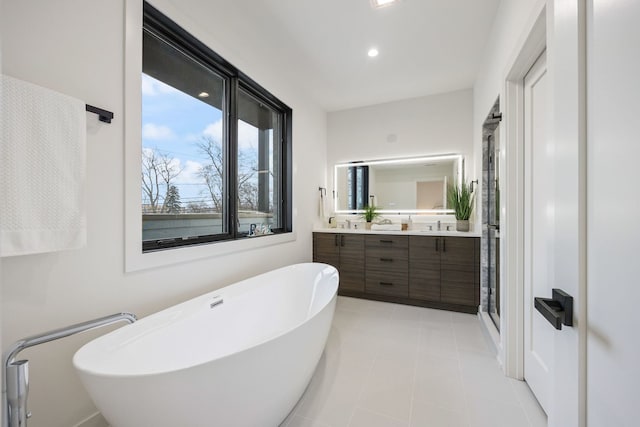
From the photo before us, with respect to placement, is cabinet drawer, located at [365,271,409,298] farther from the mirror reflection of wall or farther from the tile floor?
the mirror reflection of wall

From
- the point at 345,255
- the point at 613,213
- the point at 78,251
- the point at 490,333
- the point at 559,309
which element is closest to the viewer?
the point at 613,213

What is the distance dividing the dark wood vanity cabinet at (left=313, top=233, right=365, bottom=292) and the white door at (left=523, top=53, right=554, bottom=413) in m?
1.82

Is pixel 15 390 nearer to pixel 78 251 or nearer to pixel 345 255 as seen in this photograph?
pixel 78 251

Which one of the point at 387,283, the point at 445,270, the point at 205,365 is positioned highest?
the point at 205,365

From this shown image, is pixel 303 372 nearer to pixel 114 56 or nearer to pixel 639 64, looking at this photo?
pixel 639 64

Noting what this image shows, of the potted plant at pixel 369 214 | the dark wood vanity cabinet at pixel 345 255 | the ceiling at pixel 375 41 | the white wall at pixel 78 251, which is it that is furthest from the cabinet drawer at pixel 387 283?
the ceiling at pixel 375 41

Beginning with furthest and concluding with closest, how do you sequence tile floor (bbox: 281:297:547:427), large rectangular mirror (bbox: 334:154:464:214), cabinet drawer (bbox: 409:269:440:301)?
large rectangular mirror (bbox: 334:154:464:214)
cabinet drawer (bbox: 409:269:440:301)
tile floor (bbox: 281:297:547:427)

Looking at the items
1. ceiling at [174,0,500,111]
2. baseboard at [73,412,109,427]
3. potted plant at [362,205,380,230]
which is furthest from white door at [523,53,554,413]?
baseboard at [73,412,109,427]

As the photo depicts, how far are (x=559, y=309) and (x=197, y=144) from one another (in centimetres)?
224

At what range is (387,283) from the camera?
3133 mm

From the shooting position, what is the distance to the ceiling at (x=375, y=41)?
6.51 feet

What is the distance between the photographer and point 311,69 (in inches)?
112

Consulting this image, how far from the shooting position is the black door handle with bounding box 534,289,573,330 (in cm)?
63

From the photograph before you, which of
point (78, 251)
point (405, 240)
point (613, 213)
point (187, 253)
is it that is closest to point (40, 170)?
point (78, 251)
